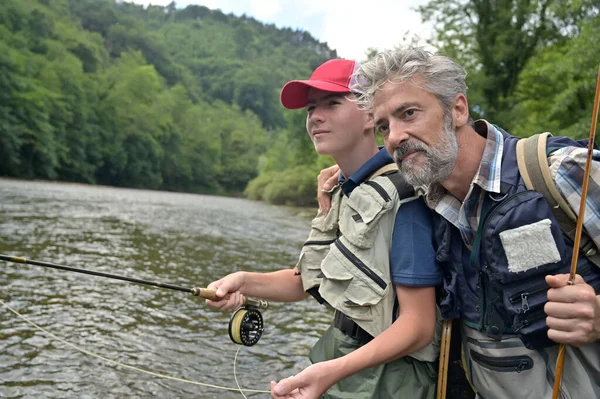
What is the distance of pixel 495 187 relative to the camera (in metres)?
1.98

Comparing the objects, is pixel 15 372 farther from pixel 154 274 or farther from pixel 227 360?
pixel 154 274

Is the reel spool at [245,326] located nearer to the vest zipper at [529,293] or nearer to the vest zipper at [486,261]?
the vest zipper at [486,261]

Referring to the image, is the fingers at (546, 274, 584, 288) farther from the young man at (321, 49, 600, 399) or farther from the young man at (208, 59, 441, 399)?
the young man at (208, 59, 441, 399)

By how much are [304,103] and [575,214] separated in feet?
4.81

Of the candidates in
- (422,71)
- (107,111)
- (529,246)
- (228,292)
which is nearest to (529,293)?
(529,246)

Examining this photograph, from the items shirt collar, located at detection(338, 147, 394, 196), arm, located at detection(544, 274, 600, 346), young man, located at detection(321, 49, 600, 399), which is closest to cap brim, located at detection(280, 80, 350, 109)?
young man, located at detection(321, 49, 600, 399)

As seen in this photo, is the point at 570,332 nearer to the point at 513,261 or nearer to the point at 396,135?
the point at 513,261

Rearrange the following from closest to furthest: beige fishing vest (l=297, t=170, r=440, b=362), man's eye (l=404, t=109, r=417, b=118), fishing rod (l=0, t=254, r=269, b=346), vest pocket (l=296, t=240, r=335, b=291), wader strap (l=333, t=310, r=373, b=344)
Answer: man's eye (l=404, t=109, r=417, b=118)
beige fishing vest (l=297, t=170, r=440, b=362)
wader strap (l=333, t=310, r=373, b=344)
vest pocket (l=296, t=240, r=335, b=291)
fishing rod (l=0, t=254, r=269, b=346)

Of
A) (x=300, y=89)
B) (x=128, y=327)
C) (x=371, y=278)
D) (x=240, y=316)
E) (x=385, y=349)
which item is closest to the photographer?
(x=385, y=349)

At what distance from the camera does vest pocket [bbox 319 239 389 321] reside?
219 cm

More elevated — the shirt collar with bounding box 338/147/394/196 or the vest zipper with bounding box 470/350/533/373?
the shirt collar with bounding box 338/147/394/196

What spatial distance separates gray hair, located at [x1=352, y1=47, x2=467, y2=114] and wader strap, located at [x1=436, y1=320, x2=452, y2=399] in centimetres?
93

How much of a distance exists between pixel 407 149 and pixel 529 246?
1.92 feet

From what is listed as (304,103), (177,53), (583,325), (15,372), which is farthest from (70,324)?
(177,53)
